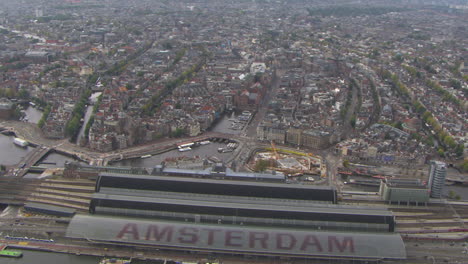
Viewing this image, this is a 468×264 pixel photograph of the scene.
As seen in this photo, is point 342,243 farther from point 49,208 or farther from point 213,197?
point 49,208

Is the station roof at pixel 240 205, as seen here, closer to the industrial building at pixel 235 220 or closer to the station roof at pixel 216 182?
the industrial building at pixel 235 220

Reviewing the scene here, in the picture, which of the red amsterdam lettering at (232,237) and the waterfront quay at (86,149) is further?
the waterfront quay at (86,149)

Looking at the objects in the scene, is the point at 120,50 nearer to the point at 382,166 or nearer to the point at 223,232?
the point at 382,166

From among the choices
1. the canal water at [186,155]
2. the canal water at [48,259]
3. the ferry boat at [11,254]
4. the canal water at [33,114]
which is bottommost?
the canal water at [33,114]

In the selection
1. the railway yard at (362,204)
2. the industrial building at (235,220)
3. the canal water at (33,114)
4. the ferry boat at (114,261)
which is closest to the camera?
the ferry boat at (114,261)

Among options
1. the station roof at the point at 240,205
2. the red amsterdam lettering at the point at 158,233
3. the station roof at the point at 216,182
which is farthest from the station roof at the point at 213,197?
the red amsterdam lettering at the point at 158,233

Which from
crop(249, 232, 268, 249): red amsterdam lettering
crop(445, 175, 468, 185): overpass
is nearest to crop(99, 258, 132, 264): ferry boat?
crop(249, 232, 268, 249): red amsterdam lettering

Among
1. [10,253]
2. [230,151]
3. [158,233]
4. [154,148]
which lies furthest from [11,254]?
[230,151]

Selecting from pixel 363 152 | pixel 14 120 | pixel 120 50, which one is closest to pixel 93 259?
pixel 363 152

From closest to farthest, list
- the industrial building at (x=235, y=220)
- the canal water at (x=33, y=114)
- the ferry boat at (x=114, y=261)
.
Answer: the ferry boat at (x=114, y=261), the industrial building at (x=235, y=220), the canal water at (x=33, y=114)
